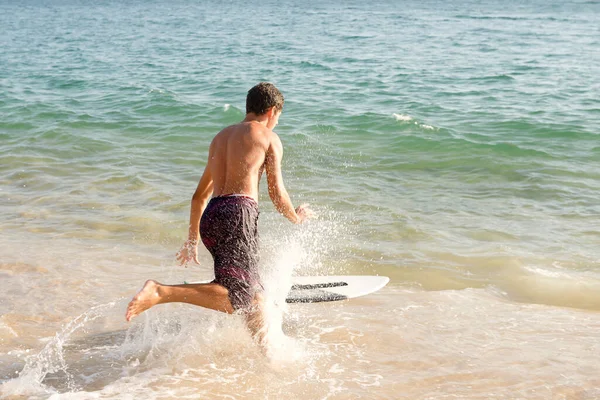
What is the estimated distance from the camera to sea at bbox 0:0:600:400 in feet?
15.4

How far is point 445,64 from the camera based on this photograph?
20594 mm

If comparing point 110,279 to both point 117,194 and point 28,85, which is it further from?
point 28,85

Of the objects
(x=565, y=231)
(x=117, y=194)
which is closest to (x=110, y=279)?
(x=117, y=194)

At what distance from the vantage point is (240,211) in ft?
15.0

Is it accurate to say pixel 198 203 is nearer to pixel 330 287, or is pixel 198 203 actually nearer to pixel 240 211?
pixel 240 211

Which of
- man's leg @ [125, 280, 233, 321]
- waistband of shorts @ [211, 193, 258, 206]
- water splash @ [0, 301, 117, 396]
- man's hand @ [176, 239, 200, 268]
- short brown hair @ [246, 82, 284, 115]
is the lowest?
water splash @ [0, 301, 117, 396]

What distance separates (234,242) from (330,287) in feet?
4.83

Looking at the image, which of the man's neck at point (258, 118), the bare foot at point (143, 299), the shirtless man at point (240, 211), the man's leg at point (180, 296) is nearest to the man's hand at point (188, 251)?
the shirtless man at point (240, 211)

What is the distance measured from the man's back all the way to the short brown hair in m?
0.11

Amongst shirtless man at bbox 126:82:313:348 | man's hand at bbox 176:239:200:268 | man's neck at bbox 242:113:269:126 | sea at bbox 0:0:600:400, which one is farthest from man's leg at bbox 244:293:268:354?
man's neck at bbox 242:113:269:126

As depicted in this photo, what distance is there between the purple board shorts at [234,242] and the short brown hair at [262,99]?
62 cm

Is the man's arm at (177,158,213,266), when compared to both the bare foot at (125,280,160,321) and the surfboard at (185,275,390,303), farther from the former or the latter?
the surfboard at (185,275,390,303)

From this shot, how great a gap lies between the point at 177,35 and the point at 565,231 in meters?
25.0

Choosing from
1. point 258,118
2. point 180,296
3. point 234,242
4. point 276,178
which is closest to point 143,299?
point 180,296
